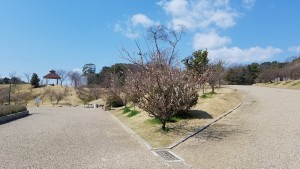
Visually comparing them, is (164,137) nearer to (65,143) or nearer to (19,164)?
(65,143)

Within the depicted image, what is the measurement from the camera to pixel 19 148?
10531 mm

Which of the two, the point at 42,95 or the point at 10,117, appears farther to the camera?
the point at 42,95

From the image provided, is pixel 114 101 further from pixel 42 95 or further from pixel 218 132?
pixel 42 95

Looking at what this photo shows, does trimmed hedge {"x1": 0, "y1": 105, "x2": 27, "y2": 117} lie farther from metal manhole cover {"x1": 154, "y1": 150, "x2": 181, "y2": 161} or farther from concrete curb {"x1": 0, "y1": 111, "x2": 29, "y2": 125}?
metal manhole cover {"x1": 154, "y1": 150, "x2": 181, "y2": 161}

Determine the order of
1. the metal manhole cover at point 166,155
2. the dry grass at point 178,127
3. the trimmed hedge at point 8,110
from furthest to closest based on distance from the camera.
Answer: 1. the trimmed hedge at point 8,110
2. the dry grass at point 178,127
3. the metal manhole cover at point 166,155

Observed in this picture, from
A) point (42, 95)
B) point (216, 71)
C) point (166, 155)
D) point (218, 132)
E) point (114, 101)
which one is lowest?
point (166, 155)

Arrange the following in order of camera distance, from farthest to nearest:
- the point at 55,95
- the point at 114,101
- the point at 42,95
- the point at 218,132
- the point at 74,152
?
1. the point at 42,95
2. the point at 55,95
3. the point at 114,101
4. the point at 218,132
5. the point at 74,152

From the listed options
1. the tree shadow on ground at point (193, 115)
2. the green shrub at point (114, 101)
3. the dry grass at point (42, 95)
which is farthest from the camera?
the dry grass at point (42, 95)

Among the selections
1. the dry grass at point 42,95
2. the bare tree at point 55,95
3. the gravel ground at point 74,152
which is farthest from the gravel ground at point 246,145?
the bare tree at point 55,95

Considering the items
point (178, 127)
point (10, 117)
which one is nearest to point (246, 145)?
point (178, 127)

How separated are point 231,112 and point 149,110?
6.79m

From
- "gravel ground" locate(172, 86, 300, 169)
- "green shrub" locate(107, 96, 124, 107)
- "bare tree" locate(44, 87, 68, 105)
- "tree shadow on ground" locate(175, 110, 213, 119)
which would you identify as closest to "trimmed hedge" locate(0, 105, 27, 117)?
"green shrub" locate(107, 96, 124, 107)

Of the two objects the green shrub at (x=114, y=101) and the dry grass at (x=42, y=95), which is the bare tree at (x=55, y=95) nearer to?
the dry grass at (x=42, y=95)

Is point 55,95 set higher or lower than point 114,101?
higher
